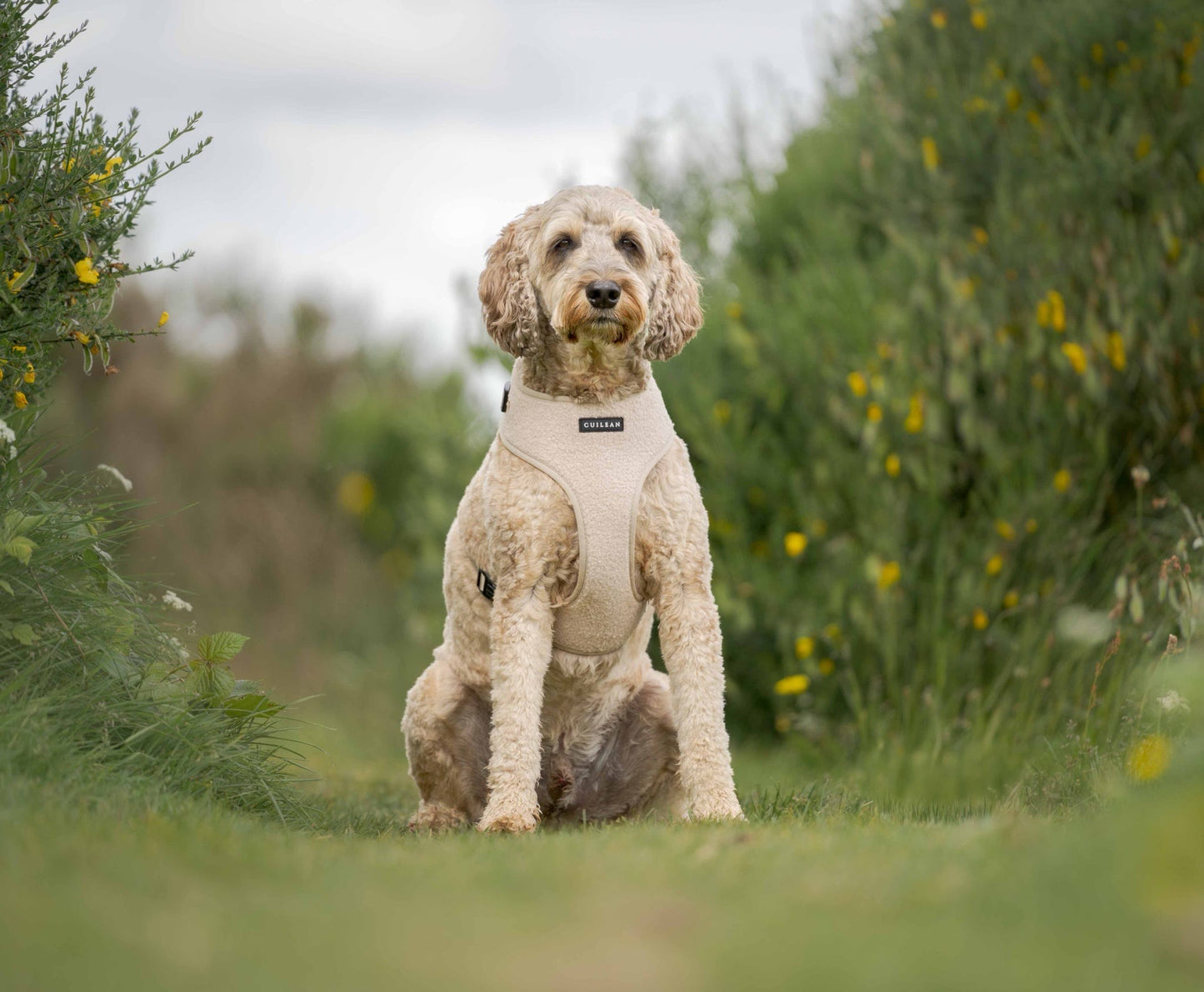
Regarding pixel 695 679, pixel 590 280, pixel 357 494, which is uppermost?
pixel 590 280

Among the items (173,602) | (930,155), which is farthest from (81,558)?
(930,155)

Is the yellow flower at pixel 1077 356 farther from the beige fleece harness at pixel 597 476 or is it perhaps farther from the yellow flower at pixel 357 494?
the yellow flower at pixel 357 494

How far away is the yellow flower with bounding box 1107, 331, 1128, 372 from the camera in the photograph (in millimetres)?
6156

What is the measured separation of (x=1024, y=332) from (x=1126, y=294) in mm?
614

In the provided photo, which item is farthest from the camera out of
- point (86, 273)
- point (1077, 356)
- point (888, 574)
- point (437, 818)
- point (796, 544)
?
point (796, 544)

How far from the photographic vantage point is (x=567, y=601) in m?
4.33

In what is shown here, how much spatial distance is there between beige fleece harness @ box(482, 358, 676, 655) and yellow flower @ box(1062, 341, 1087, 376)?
8.30 ft

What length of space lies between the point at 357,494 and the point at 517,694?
10.0 metres

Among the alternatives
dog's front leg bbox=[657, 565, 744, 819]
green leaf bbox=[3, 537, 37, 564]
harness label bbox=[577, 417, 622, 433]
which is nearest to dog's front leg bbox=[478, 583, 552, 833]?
dog's front leg bbox=[657, 565, 744, 819]

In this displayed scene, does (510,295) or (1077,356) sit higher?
(1077,356)

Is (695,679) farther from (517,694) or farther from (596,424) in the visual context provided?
(596,424)

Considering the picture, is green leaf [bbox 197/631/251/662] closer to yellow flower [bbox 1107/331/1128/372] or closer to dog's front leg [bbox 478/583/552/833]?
dog's front leg [bbox 478/583/552/833]

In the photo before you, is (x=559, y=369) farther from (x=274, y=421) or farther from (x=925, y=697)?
(x=274, y=421)

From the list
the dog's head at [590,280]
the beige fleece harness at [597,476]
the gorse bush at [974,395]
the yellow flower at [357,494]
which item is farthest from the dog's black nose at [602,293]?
the yellow flower at [357,494]
